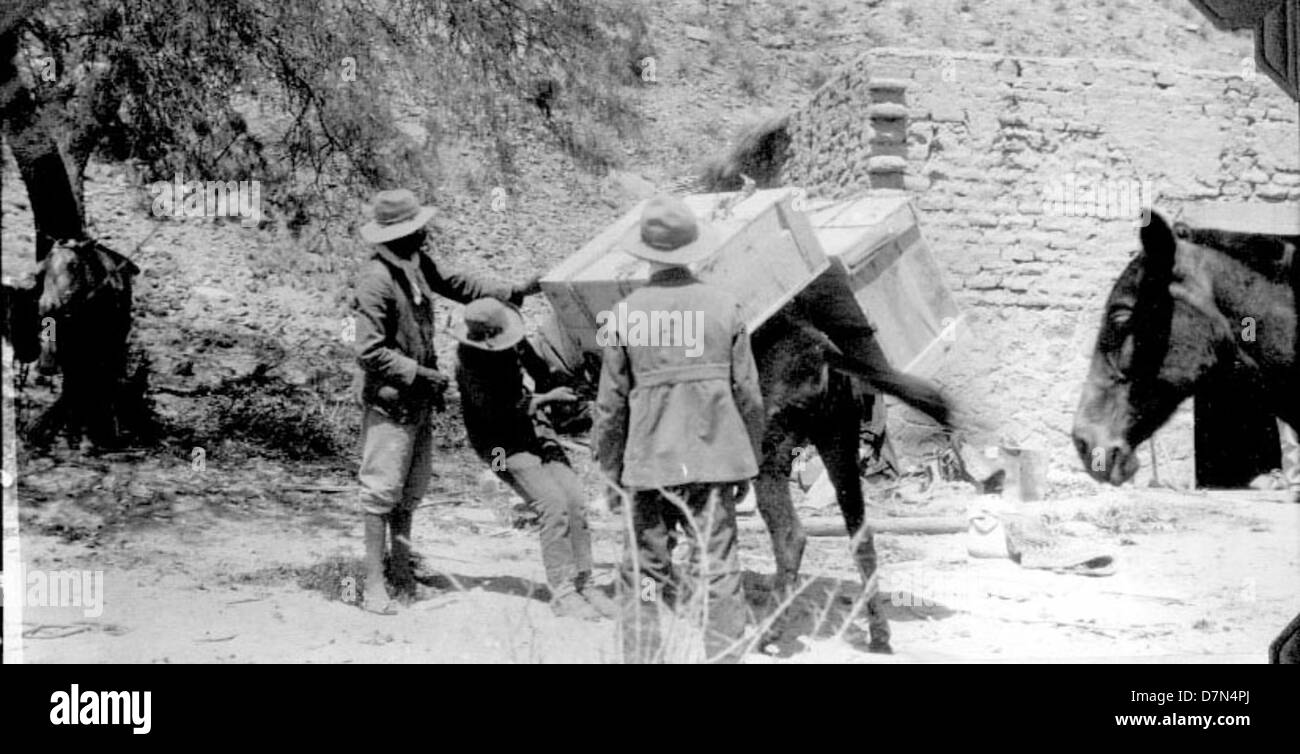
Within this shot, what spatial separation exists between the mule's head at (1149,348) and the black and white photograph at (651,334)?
12 mm

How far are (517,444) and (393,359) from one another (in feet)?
1.78

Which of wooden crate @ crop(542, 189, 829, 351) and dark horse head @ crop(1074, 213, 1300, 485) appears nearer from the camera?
dark horse head @ crop(1074, 213, 1300, 485)

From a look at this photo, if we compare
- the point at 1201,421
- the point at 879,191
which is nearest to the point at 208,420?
the point at 879,191

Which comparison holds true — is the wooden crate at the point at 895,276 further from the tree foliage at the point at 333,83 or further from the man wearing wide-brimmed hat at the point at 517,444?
the tree foliage at the point at 333,83

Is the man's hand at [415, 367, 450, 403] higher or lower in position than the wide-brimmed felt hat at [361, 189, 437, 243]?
lower

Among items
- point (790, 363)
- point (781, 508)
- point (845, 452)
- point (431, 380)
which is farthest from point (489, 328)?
point (845, 452)

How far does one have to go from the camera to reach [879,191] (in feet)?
23.6

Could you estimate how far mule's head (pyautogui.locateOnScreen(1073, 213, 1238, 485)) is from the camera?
357 centimetres

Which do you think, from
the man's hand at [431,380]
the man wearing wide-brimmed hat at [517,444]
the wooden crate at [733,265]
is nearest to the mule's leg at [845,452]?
the wooden crate at [733,265]

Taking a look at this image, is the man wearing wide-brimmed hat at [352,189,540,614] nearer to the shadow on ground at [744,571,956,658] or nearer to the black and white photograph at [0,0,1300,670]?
the black and white photograph at [0,0,1300,670]

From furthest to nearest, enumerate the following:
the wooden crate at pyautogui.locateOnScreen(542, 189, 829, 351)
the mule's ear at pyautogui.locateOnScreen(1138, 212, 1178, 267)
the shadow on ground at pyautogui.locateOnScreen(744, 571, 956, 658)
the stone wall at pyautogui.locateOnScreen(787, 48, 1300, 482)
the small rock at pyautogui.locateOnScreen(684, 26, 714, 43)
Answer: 1. the stone wall at pyautogui.locateOnScreen(787, 48, 1300, 482)
2. the small rock at pyautogui.locateOnScreen(684, 26, 714, 43)
3. the shadow on ground at pyautogui.locateOnScreen(744, 571, 956, 658)
4. the wooden crate at pyautogui.locateOnScreen(542, 189, 829, 351)
5. the mule's ear at pyautogui.locateOnScreen(1138, 212, 1178, 267)

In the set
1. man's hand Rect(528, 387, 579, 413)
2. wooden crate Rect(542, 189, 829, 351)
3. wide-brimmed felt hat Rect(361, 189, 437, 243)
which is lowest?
man's hand Rect(528, 387, 579, 413)

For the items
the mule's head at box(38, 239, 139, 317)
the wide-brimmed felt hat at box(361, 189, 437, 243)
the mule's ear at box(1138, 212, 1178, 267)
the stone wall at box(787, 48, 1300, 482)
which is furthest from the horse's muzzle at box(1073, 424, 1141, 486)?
the mule's head at box(38, 239, 139, 317)
